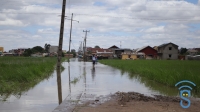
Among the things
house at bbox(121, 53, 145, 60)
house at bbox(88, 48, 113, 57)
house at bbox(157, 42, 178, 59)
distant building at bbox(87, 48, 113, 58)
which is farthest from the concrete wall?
house at bbox(88, 48, 113, 57)

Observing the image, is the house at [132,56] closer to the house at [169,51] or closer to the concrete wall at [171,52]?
the house at [169,51]

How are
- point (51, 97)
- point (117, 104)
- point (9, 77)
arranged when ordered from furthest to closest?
1. point (9, 77)
2. point (51, 97)
3. point (117, 104)

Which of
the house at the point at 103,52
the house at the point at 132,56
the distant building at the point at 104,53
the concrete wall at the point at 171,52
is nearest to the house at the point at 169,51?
the concrete wall at the point at 171,52

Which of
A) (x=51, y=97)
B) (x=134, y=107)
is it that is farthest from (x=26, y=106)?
(x=134, y=107)

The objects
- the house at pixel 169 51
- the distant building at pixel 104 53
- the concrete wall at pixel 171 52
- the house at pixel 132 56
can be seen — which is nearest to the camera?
the house at pixel 169 51

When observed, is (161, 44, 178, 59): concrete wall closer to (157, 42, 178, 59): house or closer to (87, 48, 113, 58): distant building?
(157, 42, 178, 59): house

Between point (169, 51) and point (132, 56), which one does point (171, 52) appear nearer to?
point (169, 51)

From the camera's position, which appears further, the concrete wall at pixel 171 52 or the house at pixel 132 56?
the house at pixel 132 56

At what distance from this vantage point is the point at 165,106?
7.59 m

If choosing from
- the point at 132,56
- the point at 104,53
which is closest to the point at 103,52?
the point at 104,53

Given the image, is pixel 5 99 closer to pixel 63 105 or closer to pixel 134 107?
pixel 63 105

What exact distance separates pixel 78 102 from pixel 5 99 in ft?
9.00

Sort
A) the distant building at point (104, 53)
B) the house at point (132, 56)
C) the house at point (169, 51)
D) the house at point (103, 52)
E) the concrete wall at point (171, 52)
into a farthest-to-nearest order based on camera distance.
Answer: the house at point (103, 52) → the distant building at point (104, 53) → the house at point (132, 56) → the concrete wall at point (171, 52) → the house at point (169, 51)

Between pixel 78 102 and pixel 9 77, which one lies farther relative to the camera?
pixel 9 77
